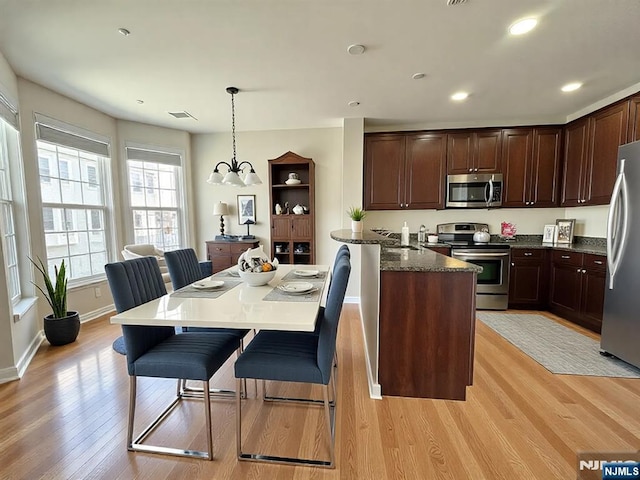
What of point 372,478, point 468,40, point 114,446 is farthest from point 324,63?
point 114,446

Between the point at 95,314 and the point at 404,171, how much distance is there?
4.57 meters

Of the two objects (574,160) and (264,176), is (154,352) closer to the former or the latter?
(264,176)

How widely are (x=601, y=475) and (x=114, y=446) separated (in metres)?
2.58

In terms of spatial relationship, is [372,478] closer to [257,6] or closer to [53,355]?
[257,6]

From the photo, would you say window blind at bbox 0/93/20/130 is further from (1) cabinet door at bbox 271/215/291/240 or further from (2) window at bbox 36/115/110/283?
(1) cabinet door at bbox 271/215/291/240

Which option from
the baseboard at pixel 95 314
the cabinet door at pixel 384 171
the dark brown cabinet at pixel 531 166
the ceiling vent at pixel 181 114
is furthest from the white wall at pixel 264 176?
the dark brown cabinet at pixel 531 166

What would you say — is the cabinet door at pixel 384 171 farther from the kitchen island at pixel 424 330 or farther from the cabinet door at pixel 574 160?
the kitchen island at pixel 424 330

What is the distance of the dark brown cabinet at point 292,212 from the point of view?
172 inches

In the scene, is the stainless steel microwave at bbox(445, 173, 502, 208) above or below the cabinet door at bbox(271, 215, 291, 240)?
above

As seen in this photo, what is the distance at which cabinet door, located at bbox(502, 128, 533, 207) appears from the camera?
396 cm

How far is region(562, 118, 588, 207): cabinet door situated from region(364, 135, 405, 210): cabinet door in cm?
211

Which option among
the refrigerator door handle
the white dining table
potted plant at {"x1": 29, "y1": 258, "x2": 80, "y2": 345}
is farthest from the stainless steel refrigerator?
potted plant at {"x1": 29, "y1": 258, "x2": 80, "y2": 345}

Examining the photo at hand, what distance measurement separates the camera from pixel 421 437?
1.67 metres

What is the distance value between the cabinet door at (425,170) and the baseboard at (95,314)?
441 centimetres
